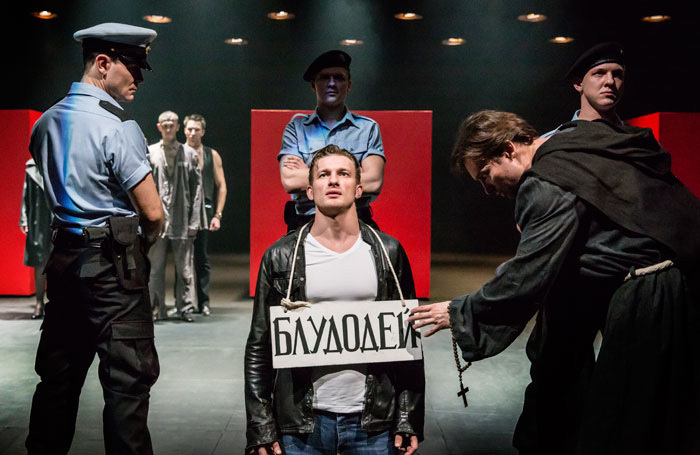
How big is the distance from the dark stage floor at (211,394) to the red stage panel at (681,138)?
2675 mm

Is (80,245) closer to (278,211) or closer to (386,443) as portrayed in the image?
(386,443)

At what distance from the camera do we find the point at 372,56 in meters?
9.18

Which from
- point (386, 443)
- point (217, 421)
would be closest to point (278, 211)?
point (217, 421)

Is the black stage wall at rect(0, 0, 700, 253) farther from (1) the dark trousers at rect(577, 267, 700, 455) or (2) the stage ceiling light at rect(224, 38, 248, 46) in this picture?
(1) the dark trousers at rect(577, 267, 700, 455)

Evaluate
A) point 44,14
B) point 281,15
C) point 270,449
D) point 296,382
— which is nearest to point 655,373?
point 296,382

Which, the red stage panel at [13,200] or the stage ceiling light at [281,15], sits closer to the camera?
the red stage panel at [13,200]

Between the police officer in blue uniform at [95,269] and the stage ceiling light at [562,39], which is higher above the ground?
the stage ceiling light at [562,39]

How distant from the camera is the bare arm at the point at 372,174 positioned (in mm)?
3281

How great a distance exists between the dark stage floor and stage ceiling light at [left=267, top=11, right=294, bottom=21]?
404 cm

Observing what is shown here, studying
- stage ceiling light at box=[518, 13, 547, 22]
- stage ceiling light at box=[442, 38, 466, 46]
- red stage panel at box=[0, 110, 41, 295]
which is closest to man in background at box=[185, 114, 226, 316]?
red stage panel at box=[0, 110, 41, 295]

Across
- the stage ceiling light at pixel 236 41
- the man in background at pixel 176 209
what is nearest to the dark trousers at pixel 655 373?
the man in background at pixel 176 209

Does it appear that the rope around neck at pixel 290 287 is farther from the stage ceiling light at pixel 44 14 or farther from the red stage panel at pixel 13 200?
the stage ceiling light at pixel 44 14

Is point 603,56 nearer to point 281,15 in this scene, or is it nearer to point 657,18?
point 657,18

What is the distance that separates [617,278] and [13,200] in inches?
288
